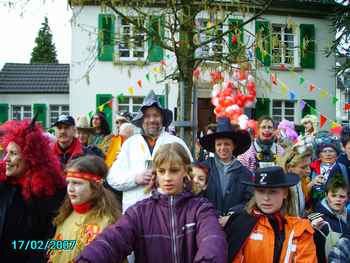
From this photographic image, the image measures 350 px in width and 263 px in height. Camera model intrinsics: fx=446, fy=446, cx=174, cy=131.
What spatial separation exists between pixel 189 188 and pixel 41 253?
1229 millimetres

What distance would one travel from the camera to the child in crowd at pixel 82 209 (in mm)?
3096

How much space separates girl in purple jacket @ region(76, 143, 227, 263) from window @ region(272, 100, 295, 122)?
16.7 m

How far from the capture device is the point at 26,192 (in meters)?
3.28

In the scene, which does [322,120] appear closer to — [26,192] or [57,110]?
[57,110]

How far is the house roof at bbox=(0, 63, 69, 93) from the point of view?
808 inches

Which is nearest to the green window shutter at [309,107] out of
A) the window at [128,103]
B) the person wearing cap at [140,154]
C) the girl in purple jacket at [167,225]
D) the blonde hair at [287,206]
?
the window at [128,103]

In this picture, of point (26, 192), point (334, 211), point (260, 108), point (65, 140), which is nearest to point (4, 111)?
point (260, 108)

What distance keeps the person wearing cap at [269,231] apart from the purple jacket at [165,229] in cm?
42

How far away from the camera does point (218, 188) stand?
4.00 metres

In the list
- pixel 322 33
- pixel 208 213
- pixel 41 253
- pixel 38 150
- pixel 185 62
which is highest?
pixel 322 33

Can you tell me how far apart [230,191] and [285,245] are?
1.10m

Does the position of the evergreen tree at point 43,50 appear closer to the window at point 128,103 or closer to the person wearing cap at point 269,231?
the window at point 128,103

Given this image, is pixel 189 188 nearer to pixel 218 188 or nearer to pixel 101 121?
pixel 218 188

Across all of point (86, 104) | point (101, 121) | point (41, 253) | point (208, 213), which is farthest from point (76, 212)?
point (86, 104)
